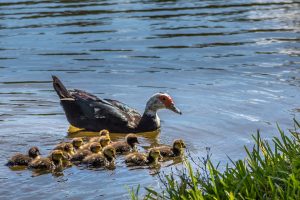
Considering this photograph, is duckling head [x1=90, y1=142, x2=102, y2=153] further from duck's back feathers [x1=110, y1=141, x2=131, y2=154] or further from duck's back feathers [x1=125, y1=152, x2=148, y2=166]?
duck's back feathers [x1=125, y1=152, x2=148, y2=166]

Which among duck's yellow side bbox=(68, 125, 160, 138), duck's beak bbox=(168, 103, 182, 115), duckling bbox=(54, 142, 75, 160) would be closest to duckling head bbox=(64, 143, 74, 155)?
duckling bbox=(54, 142, 75, 160)

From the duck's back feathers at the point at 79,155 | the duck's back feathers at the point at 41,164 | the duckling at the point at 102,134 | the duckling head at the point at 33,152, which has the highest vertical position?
the duckling head at the point at 33,152

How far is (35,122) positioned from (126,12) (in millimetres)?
10142

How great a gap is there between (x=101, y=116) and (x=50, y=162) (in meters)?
2.51

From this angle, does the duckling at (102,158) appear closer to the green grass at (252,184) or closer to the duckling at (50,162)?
the duckling at (50,162)

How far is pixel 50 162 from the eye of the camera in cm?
1000

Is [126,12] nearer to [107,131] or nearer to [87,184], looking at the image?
[107,131]

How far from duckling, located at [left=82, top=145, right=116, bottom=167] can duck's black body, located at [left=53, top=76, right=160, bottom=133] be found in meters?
2.03

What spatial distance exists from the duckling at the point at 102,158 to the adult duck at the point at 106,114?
6.65 ft

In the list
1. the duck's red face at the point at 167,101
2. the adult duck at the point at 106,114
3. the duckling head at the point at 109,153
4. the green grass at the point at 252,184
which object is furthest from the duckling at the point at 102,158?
the green grass at the point at 252,184

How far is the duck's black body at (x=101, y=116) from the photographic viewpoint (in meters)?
12.3

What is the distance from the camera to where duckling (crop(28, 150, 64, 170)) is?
992cm

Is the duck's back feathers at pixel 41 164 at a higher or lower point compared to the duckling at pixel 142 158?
higher

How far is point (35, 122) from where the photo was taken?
486 inches
